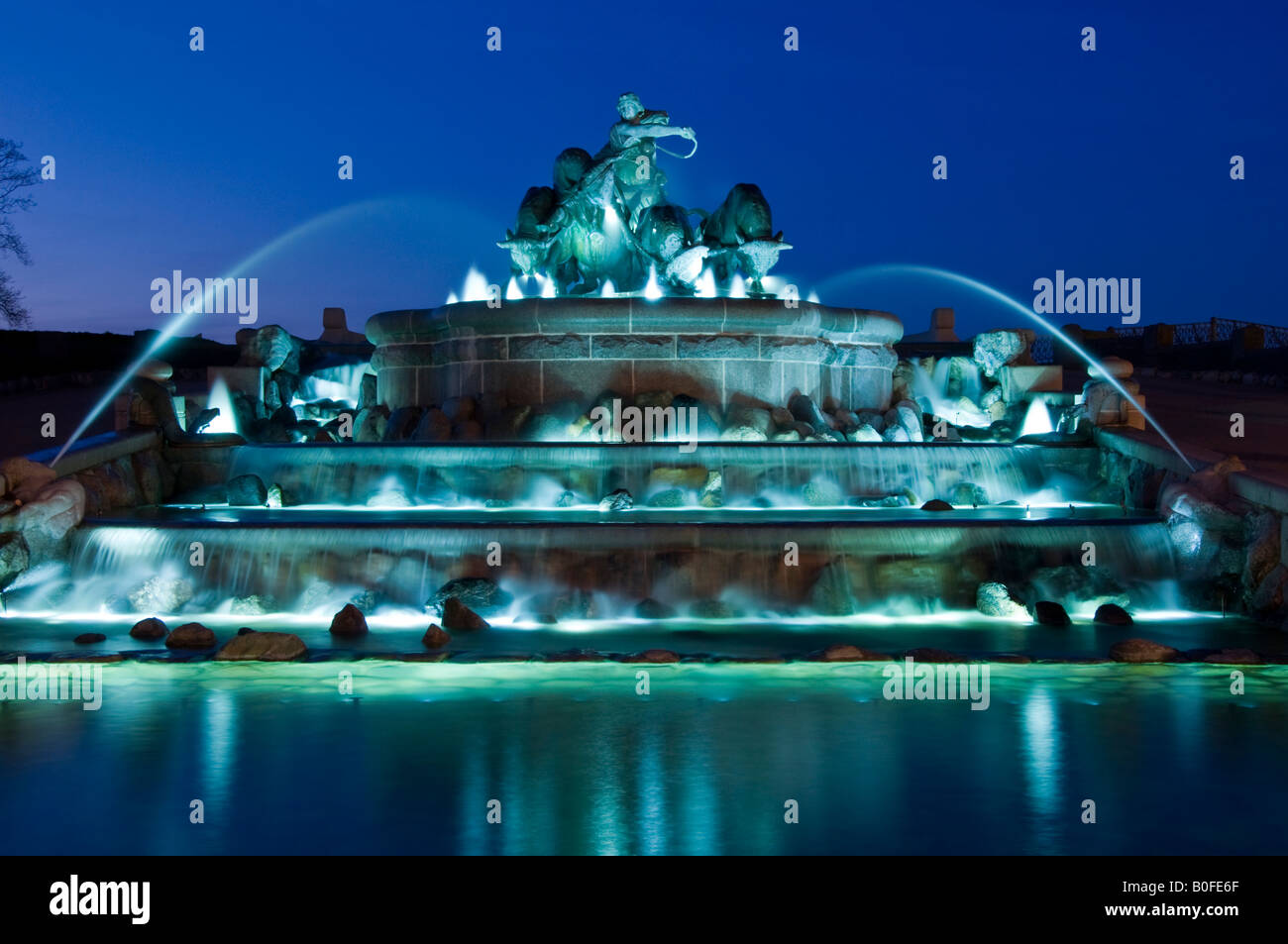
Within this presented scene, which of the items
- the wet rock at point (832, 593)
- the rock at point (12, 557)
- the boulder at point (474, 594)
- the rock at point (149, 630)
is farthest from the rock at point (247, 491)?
the wet rock at point (832, 593)

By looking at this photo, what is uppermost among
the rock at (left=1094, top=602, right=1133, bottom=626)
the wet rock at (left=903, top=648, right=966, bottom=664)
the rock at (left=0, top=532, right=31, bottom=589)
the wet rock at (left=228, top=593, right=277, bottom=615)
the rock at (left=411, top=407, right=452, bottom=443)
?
the rock at (left=411, top=407, right=452, bottom=443)

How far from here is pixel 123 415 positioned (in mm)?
17750

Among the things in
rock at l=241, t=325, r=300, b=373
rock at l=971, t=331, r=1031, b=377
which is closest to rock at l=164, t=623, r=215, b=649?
rock at l=241, t=325, r=300, b=373

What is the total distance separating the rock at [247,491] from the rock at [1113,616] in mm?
9601

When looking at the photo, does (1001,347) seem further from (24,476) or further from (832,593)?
(24,476)

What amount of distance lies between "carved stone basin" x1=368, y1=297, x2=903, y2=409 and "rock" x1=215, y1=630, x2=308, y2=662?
32.1ft

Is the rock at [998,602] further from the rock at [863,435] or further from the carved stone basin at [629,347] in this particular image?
the carved stone basin at [629,347]

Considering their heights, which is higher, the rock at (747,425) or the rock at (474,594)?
the rock at (747,425)

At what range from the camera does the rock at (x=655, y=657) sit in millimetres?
9672

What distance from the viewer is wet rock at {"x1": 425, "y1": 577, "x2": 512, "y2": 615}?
38.9ft

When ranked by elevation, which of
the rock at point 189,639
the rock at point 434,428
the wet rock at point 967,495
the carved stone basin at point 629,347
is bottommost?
the rock at point 189,639

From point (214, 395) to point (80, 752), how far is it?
47.7ft

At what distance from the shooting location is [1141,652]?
9789 millimetres

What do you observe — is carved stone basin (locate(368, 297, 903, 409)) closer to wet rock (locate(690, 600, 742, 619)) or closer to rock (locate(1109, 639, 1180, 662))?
wet rock (locate(690, 600, 742, 619))
